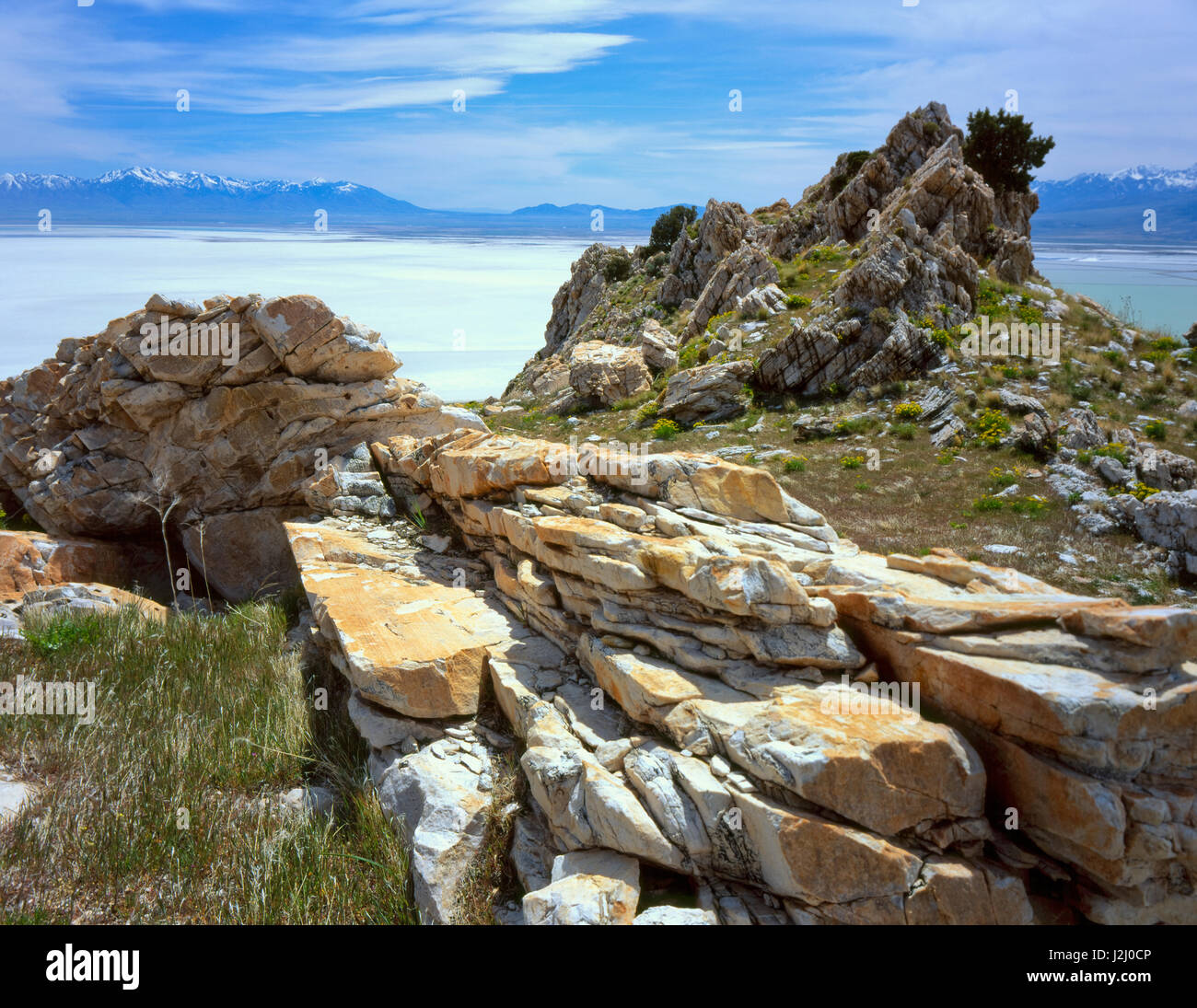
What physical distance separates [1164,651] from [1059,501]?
1435cm

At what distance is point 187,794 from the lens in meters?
6.91

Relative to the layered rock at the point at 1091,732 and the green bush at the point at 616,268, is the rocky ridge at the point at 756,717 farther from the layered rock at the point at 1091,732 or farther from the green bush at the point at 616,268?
the green bush at the point at 616,268

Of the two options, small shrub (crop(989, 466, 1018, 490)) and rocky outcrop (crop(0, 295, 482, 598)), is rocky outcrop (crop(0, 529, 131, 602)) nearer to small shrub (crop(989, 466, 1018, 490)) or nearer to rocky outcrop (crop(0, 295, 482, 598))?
rocky outcrop (crop(0, 295, 482, 598))

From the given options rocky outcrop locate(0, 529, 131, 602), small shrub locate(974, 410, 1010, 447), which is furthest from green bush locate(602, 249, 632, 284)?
rocky outcrop locate(0, 529, 131, 602)

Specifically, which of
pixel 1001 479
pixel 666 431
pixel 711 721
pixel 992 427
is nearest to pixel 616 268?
pixel 666 431

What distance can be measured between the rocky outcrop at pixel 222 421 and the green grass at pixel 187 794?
4828mm

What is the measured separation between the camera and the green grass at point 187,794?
5.87m

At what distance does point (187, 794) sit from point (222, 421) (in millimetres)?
9152

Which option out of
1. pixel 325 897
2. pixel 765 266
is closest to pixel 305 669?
pixel 325 897

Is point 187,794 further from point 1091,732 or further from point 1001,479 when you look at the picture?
point 1001,479

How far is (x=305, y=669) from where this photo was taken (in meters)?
9.37

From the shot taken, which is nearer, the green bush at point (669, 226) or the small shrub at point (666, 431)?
the small shrub at point (666, 431)

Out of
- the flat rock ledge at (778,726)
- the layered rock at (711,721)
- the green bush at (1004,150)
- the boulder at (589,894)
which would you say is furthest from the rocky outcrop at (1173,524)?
the green bush at (1004,150)
